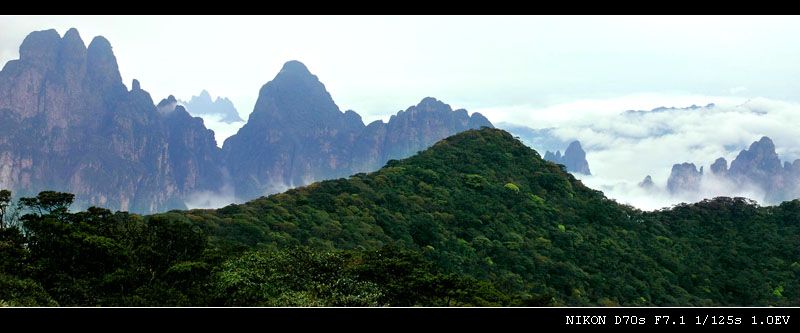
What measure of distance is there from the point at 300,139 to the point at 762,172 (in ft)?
343

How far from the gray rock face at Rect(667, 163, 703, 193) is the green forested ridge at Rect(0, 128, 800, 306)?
89.7 m

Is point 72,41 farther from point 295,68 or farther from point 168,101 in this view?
point 295,68

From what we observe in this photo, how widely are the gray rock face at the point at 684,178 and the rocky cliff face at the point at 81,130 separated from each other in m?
110

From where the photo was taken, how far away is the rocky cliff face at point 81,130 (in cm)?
13112

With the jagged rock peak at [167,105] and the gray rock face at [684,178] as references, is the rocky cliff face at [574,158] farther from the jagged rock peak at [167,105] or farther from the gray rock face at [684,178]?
the jagged rock peak at [167,105]

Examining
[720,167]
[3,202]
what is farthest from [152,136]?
[3,202]

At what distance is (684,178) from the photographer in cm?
13975

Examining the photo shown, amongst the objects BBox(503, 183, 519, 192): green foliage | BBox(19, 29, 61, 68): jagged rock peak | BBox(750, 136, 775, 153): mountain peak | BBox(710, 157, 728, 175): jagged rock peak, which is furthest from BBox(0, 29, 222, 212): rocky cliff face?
BBox(750, 136, 775, 153): mountain peak

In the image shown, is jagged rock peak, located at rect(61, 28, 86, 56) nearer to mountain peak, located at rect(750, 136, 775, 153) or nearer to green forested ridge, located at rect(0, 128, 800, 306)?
green forested ridge, located at rect(0, 128, 800, 306)

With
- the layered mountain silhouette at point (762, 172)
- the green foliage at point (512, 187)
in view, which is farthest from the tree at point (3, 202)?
the layered mountain silhouette at point (762, 172)
